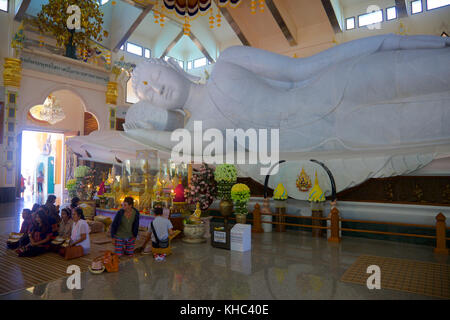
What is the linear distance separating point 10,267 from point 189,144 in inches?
136

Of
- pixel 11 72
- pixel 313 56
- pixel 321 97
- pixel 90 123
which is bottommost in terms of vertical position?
pixel 321 97

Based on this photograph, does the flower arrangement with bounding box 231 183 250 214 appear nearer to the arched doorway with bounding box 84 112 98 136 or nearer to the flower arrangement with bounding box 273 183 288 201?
the flower arrangement with bounding box 273 183 288 201

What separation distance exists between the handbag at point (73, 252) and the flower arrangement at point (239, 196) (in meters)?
2.13

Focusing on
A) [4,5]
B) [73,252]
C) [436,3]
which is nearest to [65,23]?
[4,5]

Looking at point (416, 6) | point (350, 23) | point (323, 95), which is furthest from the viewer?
point (350, 23)

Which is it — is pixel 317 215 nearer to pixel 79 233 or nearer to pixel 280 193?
pixel 280 193

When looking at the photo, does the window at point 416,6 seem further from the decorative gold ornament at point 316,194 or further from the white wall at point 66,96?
the white wall at point 66,96

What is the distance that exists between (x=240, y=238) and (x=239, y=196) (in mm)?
1042

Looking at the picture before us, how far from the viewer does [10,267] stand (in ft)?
10.4

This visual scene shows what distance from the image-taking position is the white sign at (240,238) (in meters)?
3.75

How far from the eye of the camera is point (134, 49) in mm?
13344

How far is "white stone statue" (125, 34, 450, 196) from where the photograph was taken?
443 cm

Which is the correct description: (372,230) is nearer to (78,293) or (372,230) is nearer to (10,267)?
(78,293)

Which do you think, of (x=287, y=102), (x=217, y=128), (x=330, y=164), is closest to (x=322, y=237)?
(x=330, y=164)
